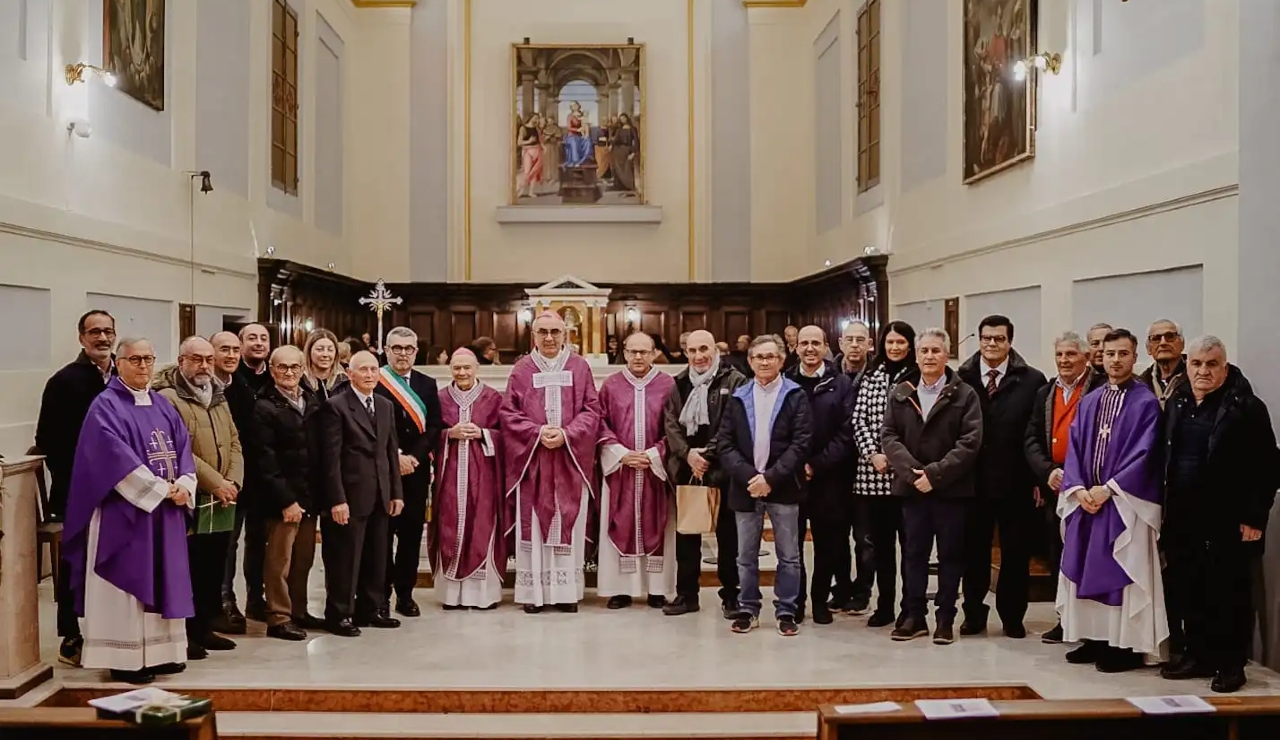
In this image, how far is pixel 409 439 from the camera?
646cm

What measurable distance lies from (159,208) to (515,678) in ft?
22.6

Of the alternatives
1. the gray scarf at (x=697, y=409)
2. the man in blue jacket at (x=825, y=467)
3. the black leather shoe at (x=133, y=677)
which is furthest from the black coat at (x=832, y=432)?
the black leather shoe at (x=133, y=677)

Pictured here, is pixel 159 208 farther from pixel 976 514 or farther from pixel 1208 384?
pixel 1208 384

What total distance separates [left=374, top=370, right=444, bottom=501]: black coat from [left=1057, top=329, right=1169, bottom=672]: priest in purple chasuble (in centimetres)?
345

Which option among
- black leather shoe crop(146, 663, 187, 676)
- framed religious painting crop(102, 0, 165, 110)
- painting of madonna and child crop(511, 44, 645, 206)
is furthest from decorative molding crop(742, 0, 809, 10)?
black leather shoe crop(146, 663, 187, 676)

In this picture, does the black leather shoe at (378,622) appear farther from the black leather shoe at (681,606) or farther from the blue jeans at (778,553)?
the blue jeans at (778,553)

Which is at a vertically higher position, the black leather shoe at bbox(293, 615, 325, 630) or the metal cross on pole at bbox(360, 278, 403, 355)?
the metal cross on pole at bbox(360, 278, 403, 355)

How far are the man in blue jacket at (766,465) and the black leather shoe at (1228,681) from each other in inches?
78.6

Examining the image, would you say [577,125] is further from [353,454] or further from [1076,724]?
[1076,724]

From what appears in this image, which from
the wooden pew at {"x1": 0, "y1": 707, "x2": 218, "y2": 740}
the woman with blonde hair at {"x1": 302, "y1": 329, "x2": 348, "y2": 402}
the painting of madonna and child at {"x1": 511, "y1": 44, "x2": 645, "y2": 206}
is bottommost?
the wooden pew at {"x1": 0, "y1": 707, "x2": 218, "y2": 740}

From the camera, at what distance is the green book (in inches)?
215

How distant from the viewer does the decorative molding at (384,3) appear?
57.0 ft

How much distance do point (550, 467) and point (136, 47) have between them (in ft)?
19.0

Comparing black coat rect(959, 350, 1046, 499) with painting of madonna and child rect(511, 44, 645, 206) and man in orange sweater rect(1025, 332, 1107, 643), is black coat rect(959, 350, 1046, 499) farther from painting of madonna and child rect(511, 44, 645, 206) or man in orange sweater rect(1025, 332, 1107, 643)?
painting of madonna and child rect(511, 44, 645, 206)
